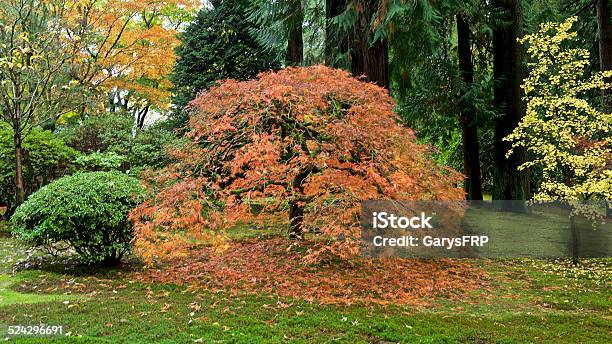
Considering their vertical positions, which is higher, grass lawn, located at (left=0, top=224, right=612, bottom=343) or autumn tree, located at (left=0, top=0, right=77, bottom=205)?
autumn tree, located at (left=0, top=0, right=77, bottom=205)

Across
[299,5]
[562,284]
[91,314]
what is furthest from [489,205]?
[91,314]

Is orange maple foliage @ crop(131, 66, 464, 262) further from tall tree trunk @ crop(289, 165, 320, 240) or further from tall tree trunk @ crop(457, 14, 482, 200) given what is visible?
tall tree trunk @ crop(457, 14, 482, 200)

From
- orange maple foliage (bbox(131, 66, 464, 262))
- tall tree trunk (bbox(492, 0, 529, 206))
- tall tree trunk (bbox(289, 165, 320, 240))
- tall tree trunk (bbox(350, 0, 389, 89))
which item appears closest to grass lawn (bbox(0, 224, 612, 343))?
orange maple foliage (bbox(131, 66, 464, 262))

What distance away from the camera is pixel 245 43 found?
A: 13648 mm

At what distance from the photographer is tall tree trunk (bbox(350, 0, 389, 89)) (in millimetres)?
7223

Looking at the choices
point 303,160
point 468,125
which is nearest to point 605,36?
point 468,125

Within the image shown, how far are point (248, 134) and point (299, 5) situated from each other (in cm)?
356

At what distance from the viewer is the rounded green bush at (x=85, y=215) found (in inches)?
213

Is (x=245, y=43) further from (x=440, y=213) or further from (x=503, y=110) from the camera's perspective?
(x=440, y=213)

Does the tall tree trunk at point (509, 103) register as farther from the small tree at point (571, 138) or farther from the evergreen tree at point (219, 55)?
the evergreen tree at point (219, 55)

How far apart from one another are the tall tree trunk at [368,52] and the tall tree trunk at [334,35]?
1.05 feet

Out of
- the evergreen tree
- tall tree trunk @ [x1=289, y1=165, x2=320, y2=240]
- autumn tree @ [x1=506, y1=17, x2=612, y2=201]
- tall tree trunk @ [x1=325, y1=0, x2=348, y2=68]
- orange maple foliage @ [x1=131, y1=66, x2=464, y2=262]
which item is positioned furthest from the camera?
the evergreen tree

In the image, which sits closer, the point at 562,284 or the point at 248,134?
the point at 248,134

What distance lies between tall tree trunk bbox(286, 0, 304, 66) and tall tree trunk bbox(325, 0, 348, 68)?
53 centimetres
